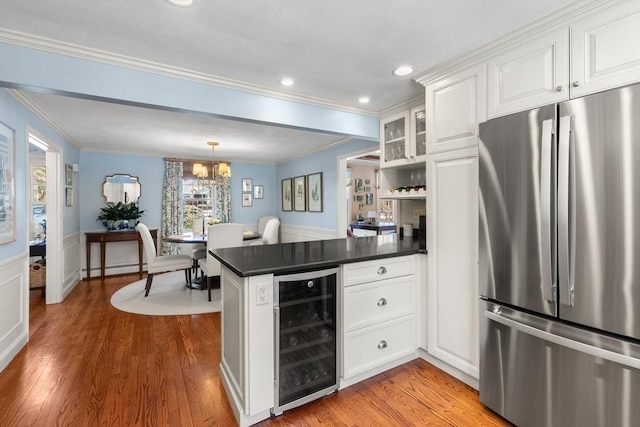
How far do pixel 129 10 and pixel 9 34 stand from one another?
0.87m

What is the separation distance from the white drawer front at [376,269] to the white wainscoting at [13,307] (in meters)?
2.77

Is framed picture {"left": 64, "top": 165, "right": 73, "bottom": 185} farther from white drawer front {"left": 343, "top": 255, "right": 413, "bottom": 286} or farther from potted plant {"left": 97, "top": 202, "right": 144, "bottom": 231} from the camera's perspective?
white drawer front {"left": 343, "top": 255, "right": 413, "bottom": 286}

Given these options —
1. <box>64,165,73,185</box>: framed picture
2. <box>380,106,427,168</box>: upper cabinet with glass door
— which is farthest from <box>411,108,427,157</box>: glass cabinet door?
<box>64,165,73,185</box>: framed picture

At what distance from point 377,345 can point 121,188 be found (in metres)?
5.55

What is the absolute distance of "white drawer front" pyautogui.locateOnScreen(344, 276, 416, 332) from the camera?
2129 mm

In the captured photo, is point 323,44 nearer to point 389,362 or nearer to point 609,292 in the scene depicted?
point 609,292

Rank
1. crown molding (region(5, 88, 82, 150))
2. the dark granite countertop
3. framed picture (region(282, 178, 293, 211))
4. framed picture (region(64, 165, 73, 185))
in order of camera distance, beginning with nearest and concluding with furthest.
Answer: the dark granite countertop, crown molding (region(5, 88, 82, 150)), framed picture (region(64, 165, 73, 185)), framed picture (region(282, 178, 293, 211))

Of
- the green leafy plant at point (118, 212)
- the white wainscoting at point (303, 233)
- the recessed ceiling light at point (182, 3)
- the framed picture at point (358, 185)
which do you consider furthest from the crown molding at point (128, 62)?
the framed picture at point (358, 185)

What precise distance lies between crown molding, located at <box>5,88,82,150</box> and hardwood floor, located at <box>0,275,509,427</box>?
2.26 metres

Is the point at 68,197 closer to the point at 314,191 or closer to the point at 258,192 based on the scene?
the point at 258,192

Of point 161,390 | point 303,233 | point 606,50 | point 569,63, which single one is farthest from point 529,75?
point 303,233

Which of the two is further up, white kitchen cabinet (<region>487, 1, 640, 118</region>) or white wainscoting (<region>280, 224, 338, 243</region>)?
white kitchen cabinet (<region>487, 1, 640, 118</region>)

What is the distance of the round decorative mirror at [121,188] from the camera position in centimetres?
561

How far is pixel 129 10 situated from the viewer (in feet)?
5.46
